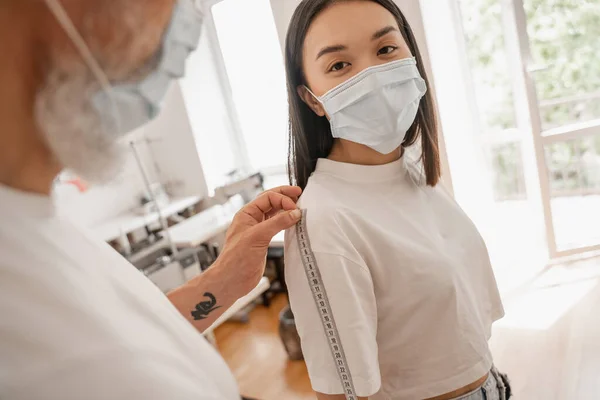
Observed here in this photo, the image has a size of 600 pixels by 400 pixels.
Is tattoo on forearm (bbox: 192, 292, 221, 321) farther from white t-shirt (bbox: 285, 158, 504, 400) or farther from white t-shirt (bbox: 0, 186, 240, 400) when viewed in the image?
white t-shirt (bbox: 0, 186, 240, 400)

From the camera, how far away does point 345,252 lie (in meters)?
0.89

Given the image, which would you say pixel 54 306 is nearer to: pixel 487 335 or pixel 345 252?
pixel 345 252

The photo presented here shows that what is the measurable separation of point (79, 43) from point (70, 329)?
28cm

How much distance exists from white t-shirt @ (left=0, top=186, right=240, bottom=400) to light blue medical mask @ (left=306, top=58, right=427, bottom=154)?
68 cm

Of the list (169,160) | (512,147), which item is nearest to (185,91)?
(169,160)

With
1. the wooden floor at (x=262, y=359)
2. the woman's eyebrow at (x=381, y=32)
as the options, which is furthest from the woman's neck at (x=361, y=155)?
the wooden floor at (x=262, y=359)

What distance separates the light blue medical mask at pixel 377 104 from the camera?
105 centimetres

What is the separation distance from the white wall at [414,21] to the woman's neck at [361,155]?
2107 millimetres

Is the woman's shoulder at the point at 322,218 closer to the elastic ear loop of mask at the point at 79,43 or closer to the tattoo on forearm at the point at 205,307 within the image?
the tattoo on forearm at the point at 205,307

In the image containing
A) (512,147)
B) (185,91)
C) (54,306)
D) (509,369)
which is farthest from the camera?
(185,91)

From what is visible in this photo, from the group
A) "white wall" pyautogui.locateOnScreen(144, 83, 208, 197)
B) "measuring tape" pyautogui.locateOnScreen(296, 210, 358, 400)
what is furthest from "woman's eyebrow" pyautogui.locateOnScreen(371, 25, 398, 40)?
"white wall" pyautogui.locateOnScreen(144, 83, 208, 197)

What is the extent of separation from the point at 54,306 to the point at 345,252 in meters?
0.54

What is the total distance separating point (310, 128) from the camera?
3.89ft

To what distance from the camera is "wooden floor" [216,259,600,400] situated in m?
2.36
